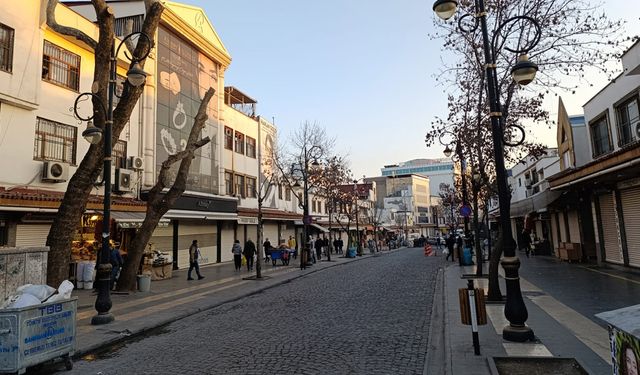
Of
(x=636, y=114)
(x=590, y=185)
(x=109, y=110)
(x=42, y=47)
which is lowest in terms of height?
(x=590, y=185)

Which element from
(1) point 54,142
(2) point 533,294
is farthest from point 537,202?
(1) point 54,142

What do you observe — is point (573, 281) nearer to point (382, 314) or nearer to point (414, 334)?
point (382, 314)

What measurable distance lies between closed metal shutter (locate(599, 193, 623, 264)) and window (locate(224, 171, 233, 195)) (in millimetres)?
21696

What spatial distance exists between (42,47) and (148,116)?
623 centimetres

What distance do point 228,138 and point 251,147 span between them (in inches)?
150

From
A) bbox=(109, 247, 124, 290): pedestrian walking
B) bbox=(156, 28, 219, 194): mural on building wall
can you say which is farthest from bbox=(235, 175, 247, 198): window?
bbox=(109, 247, 124, 290): pedestrian walking

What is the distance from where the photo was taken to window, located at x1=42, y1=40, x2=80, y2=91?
665 inches

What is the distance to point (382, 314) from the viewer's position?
10625 millimetres

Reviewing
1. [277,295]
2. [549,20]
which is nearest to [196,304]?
[277,295]

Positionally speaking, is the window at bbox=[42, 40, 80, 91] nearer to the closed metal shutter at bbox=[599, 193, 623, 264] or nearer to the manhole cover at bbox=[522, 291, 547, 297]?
the manhole cover at bbox=[522, 291, 547, 297]

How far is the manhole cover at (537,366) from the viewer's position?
5898 mm

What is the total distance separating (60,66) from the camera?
17562mm

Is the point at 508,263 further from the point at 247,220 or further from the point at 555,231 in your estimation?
the point at 555,231

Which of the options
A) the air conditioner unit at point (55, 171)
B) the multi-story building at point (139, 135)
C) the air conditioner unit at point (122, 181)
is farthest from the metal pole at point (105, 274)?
the air conditioner unit at point (122, 181)
